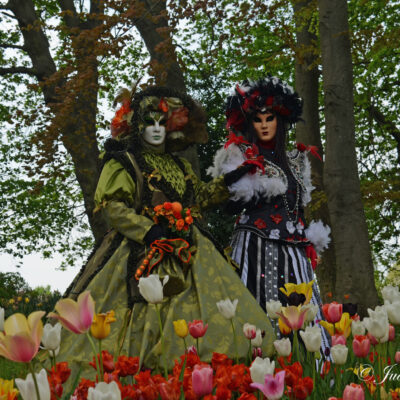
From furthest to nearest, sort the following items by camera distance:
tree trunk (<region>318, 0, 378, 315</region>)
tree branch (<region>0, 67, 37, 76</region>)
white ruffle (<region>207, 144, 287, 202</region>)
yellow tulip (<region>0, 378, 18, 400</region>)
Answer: tree branch (<region>0, 67, 37, 76</region>)
tree trunk (<region>318, 0, 378, 315</region>)
white ruffle (<region>207, 144, 287, 202</region>)
yellow tulip (<region>0, 378, 18, 400</region>)

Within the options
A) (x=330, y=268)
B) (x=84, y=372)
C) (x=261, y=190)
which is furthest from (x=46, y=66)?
(x=84, y=372)

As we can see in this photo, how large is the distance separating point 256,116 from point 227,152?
15.2 inches

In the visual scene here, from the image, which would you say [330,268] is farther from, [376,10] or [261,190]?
[376,10]

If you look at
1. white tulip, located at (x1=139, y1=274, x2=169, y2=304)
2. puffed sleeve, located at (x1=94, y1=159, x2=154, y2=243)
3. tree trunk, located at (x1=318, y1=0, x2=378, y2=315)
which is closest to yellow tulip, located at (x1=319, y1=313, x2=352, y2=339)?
white tulip, located at (x1=139, y1=274, x2=169, y2=304)

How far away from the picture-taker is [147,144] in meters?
4.18

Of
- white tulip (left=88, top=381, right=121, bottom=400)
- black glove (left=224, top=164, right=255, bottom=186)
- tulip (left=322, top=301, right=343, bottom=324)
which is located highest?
black glove (left=224, top=164, right=255, bottom=186)

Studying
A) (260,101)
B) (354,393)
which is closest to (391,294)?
(354,393)

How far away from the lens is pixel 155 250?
3396mm

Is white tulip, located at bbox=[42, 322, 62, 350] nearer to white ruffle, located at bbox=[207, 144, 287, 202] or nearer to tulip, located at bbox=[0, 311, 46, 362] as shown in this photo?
tulip, located at bbox=[0, 311, 46, 362]

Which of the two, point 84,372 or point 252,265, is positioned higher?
point 252,265

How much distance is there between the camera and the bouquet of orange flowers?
354cm

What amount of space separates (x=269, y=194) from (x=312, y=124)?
20.3 feet

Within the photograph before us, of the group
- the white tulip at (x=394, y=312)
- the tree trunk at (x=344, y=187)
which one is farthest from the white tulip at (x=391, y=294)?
the tree trunk at (x=344, y=187)

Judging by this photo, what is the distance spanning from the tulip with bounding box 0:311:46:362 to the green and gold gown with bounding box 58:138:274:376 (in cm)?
176
